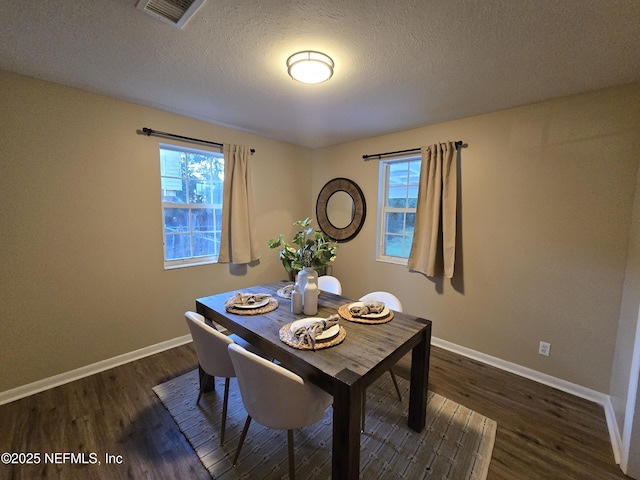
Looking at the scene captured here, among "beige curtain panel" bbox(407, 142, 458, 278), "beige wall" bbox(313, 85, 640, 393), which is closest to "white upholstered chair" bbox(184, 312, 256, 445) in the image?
"beige curtain panel" bbox(407, 142, 458, 278)

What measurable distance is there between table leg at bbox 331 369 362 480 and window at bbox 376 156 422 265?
7.24 feet

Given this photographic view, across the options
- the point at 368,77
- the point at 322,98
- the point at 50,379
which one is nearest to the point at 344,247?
the point at 322,98

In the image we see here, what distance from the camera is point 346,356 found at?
1.26m

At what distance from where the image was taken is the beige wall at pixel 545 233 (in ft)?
6.17

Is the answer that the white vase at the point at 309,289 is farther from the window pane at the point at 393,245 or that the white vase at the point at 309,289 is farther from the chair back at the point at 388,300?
the window pane at the point at 393,245

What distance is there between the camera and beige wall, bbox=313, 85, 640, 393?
6.17ft

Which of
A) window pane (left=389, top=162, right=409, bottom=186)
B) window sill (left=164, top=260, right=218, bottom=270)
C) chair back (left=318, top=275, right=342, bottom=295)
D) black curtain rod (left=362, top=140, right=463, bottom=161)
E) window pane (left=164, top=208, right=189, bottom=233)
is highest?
black curtain rod (left=362, top=140, right=463, bottom=161)

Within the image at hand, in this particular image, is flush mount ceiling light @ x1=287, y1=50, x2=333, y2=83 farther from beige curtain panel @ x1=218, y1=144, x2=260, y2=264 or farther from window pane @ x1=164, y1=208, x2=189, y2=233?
window pane @ x1=164, y1=208, x2=189, y2=233

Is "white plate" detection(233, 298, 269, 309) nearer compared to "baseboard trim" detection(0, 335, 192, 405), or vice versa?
"white plate" detection(233, 298, 269, 309)

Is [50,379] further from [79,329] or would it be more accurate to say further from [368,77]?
[368,77]

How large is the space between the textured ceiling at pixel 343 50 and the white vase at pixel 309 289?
1369mm

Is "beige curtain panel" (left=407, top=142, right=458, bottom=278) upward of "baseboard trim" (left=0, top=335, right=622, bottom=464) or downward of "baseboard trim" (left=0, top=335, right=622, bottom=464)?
upward

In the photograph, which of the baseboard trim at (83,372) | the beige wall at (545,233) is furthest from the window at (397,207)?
the baseboard trim at (83,372)

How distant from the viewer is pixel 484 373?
232 centimetres
